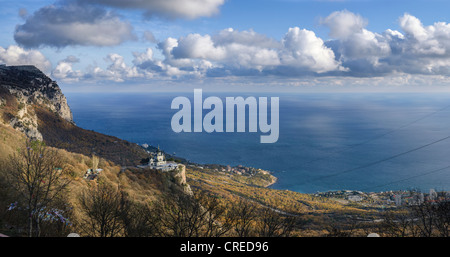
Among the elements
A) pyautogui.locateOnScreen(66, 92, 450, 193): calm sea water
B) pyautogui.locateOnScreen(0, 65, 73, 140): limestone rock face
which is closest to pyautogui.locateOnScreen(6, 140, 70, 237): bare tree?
pyautogui.locateOnScreen(0, 65, 73, 140): limestone rock face

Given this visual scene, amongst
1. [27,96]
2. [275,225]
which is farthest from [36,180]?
[27,96]

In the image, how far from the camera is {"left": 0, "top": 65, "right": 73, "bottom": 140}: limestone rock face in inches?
2015

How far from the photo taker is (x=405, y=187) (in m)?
77.4

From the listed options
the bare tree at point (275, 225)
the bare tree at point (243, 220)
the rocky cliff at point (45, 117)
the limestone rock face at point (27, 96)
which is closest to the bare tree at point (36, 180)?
the bare tree at point (243, 220)

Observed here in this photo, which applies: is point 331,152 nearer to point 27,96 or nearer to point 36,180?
point 27,96

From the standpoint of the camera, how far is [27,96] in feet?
227

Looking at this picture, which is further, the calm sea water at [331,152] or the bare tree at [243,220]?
the calm sea water at [331,152]

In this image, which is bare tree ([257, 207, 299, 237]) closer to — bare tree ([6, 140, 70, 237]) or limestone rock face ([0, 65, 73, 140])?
bare tree ([6, 140, 70, 237])

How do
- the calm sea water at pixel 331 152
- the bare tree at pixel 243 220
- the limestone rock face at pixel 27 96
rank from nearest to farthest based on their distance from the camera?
1. the bare tree at pixel 243 220
2. the limestone rock face at pixel 27 96
3. the calm sea water at pixel 331 152

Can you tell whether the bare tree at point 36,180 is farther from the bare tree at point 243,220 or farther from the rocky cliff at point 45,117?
the rocky cliff at point 45,117

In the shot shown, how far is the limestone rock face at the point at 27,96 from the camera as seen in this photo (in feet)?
168

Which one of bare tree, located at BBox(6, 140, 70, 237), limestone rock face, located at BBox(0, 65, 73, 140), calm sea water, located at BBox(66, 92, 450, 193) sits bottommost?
calm sea water, located at BBox(66, 92, 450, 193)
